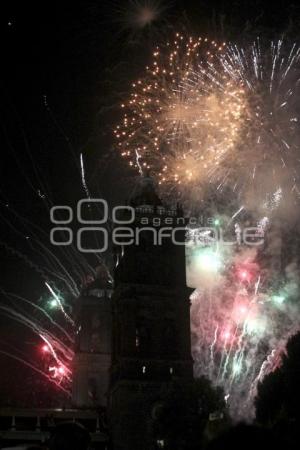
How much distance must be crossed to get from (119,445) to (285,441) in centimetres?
3867

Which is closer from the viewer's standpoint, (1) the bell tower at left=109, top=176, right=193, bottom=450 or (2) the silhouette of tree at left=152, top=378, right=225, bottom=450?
(2) the silhouette of tree at left=152, top=378, right=225, bottom=450

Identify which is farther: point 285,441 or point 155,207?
point 155,207

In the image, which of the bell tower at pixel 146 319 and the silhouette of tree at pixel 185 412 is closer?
the silhouette of tree at pixel 185 412

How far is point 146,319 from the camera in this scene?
43656 mm

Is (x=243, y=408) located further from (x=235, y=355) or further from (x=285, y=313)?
(x=285, y=313)

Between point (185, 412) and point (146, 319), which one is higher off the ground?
point (146, 319)

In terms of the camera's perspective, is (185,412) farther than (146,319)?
No

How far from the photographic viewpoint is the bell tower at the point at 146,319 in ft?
133

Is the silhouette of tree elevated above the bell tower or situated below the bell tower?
below

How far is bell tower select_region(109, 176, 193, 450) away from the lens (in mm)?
40531

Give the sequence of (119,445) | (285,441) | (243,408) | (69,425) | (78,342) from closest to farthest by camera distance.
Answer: (285,441) < (69,425) < (119,445) < (243,408) < (78,342)

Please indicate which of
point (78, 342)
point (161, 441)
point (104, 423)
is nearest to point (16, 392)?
point (78, 342)

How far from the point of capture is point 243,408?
45.1m

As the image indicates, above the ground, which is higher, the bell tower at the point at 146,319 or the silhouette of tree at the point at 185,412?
the bell tower at the point at 146,319
